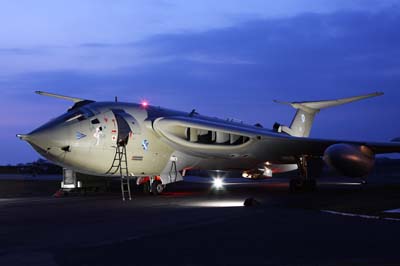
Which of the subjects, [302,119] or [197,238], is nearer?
[197,238]

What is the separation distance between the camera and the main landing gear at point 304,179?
28719mm

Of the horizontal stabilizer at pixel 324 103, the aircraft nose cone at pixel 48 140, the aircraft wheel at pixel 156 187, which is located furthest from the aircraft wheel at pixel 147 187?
the horizontal stabilizer at pixel 324 103

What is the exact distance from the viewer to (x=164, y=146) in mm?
25156

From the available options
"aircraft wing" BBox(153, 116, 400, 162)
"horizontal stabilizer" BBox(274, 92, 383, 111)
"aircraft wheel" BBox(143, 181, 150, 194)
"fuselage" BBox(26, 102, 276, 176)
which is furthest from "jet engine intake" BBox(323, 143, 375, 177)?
"aircraft wheel" BBox(143, 181, 150, 194)

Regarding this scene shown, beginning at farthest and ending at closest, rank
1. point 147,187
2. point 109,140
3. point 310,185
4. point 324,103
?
1. point 324,103
2. point 310,185
3. point 147,187
4. point 109,140

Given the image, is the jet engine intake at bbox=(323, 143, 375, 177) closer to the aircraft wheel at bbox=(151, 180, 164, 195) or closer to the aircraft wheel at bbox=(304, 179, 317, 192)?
the aircraft wheel at bbox=(304, 179, 317, 192)

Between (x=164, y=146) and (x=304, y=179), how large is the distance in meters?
7.83

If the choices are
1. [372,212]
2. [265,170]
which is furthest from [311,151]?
[372,212]

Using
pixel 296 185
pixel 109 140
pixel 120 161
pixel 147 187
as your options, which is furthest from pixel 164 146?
pixel 296 185

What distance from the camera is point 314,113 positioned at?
35.8m

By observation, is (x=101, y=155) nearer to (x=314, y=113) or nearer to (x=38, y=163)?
(x=314, y=113)

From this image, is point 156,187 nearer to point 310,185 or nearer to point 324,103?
point 310,185

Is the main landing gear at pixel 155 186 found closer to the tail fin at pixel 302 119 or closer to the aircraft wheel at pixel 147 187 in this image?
the aircraft wheel at pixel 147 187

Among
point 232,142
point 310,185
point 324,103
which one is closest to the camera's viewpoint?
point 232,142
